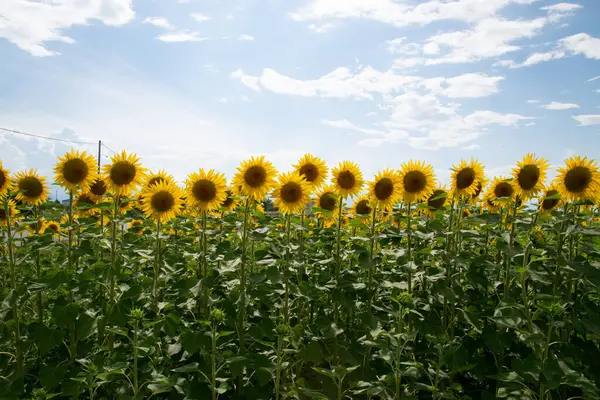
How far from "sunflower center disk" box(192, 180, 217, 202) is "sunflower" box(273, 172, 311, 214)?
0.74 metres

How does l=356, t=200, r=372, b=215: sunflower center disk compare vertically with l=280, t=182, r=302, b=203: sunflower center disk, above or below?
below

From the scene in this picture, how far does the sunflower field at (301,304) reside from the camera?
156 inches

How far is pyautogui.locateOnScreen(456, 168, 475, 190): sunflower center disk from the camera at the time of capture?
5.24m

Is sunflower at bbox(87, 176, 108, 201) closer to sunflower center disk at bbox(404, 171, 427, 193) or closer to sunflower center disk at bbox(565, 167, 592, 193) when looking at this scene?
sunflower center disk at bbox(404, 171, 427, 193)

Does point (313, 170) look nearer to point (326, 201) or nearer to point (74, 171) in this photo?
point (326, 201)

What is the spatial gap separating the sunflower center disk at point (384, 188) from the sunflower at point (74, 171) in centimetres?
359

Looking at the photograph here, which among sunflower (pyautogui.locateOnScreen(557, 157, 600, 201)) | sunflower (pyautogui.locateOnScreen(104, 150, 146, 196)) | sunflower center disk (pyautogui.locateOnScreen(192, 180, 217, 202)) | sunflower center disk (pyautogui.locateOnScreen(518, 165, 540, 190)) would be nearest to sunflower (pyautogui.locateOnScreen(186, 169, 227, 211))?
sunflower center disk (pyautogui.locateOnScreen(192, 180, 217, 202))

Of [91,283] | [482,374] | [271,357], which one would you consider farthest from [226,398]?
[482,374]

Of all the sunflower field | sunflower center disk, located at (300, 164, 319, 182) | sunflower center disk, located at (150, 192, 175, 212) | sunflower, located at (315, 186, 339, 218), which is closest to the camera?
the sunflower field

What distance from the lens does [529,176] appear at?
4.90m

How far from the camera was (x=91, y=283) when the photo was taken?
427 centimetres

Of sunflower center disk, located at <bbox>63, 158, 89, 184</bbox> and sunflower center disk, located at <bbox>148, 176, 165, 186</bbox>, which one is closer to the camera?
sunflower center disk, located at <bbox>63, 158, 89, 184</bbox>

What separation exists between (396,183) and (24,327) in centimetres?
473

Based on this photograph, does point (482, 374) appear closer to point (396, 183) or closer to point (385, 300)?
point (385, 300)
